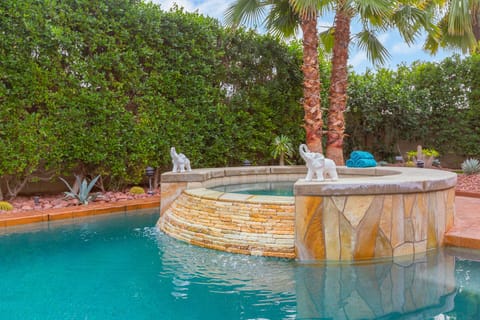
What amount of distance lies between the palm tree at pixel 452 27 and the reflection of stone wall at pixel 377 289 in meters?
6.55

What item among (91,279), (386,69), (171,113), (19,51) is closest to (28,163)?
(19,51)

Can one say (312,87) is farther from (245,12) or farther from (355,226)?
(355,226)

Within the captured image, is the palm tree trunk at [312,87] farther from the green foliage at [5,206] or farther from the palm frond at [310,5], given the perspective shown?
the green foliage at [5,206]

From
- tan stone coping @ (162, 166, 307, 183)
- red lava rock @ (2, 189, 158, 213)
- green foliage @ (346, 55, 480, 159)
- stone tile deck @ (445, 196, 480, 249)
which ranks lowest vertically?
stone tile deck @ (445, 196, 480, 249)

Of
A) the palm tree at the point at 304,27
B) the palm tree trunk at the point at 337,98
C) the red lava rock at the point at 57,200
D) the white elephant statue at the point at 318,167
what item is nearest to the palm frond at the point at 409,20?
the palm tree trunk at the point at 337,98

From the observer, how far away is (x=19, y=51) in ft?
22.0

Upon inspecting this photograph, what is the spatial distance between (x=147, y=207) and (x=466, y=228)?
5.20 meters

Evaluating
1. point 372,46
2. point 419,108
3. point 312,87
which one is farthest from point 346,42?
point 419,108

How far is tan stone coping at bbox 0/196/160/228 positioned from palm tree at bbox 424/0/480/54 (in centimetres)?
773

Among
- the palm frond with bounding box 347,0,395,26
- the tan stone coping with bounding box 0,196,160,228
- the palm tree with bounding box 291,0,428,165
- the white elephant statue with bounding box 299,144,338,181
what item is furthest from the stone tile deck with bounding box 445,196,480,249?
the tan stone coping with bounding box 0,196,160,228

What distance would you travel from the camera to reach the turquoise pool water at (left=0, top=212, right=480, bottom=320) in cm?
283

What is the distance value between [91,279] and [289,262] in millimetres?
2014

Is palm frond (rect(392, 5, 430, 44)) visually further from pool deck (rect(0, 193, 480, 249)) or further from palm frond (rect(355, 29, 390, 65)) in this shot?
pool deck (rect(0, 193, 480, 249))

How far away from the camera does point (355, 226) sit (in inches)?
158
